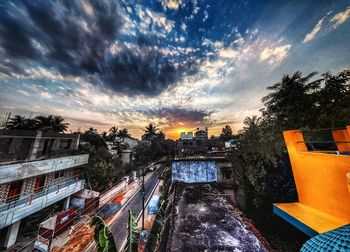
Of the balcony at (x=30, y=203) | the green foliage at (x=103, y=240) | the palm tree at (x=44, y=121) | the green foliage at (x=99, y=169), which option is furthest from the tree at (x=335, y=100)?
the palm tree at (x=44, y=121)

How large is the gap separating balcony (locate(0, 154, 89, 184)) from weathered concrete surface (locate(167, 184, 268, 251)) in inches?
441

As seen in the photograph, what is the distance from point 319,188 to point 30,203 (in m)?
16.4

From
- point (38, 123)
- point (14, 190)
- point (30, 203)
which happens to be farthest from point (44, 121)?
point (30, 203)

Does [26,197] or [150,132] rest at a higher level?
[150,132]

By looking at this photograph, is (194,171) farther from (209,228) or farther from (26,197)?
(26,197)

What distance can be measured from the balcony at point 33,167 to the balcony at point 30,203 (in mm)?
1616

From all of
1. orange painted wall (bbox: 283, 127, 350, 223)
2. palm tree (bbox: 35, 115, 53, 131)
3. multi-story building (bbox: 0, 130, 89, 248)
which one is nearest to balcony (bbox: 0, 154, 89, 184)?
multi-story building (bbox: 0, 130, 89, 248)

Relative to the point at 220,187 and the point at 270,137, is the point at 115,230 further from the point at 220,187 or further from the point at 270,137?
the point at 270,137

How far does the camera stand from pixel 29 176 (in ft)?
32.3

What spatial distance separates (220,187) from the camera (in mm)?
11562

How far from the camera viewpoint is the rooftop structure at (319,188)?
3008 mm

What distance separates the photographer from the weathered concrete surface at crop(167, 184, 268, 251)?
4766 mm

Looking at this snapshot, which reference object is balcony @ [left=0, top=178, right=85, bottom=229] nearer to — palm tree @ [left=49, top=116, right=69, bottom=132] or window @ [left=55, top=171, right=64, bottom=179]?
window @ [left=55, top=171, right=64, bottom=179]

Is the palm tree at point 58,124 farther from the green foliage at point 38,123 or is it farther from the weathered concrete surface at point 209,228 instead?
the weathered concrete surface at point 209,228
